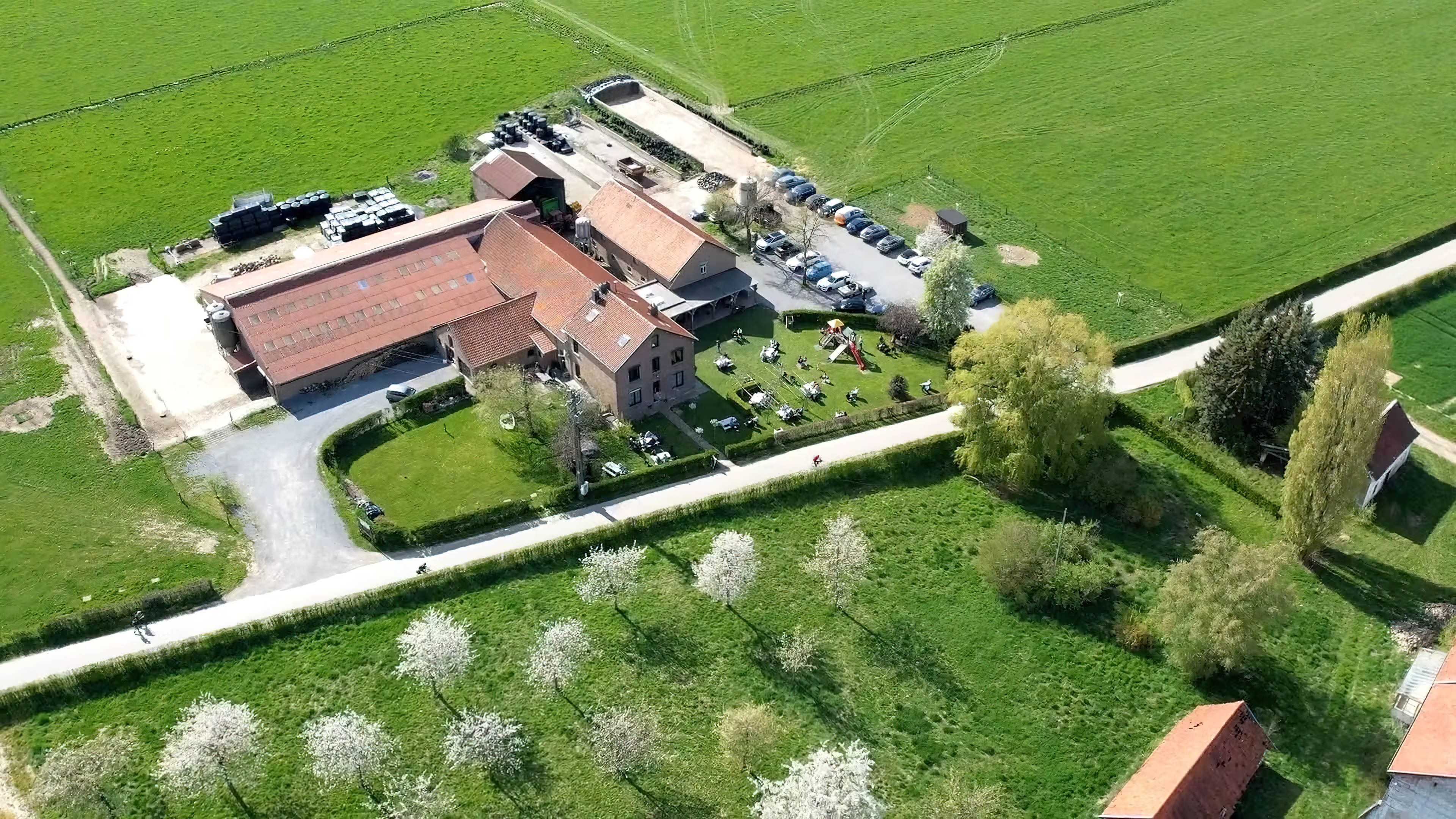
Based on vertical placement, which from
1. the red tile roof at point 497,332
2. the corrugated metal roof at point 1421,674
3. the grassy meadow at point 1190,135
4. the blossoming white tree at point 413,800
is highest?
the grassy meadow at point 1190,135

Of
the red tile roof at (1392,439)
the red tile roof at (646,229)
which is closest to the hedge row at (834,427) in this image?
the red tile roof at (646,229)

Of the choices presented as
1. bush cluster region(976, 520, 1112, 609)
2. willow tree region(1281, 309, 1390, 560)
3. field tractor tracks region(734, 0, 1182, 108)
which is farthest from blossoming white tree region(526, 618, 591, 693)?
field tractor tracks region(734, 0, 1182, 108)

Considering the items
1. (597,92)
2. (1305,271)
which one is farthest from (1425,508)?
(597,92)

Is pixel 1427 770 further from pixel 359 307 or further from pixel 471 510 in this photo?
pixel 359 307

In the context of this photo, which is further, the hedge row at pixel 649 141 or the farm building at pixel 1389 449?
the hedge row at pixel 649 141

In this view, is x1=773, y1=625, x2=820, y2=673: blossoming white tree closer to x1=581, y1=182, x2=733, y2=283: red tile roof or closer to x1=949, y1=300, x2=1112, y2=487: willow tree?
x1=949, y1=300, x2=1112, y2=487: willow tree

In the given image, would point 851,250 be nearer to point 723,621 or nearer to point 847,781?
point 723,621

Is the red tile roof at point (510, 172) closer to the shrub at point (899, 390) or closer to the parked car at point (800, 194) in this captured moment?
the parked car at point (800, 194)
